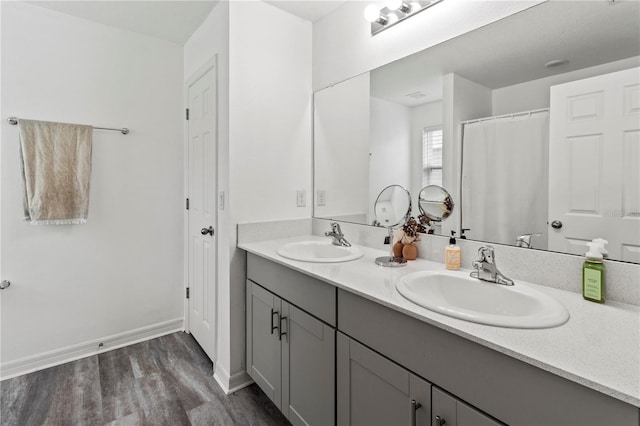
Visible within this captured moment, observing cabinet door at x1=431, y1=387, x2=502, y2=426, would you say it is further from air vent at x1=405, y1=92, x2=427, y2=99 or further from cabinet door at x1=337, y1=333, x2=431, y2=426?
air vent at x1=405, y1=92, x2=427, y2=99

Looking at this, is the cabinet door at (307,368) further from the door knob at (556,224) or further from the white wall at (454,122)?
the door knob at (556,224)

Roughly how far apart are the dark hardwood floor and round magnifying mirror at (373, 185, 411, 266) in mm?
1146

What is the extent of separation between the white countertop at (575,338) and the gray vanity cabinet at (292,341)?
270mm

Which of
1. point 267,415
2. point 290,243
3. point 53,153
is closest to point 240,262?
point 290,243

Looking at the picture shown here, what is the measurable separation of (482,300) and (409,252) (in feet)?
1.41

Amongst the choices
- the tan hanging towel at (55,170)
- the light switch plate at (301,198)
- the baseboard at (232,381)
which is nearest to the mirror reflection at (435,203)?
the light switch plate at (301,198)

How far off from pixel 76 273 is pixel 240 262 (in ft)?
4.13

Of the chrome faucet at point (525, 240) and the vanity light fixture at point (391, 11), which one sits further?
the vanity light fixture at point (391, 11)

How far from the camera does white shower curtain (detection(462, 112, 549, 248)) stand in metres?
1.18

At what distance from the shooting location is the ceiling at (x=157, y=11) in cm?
196

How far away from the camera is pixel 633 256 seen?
0.98m

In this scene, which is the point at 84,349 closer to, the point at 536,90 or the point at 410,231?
the point at 410,231

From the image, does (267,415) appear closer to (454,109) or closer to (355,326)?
(355,326)

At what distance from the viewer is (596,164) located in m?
1.04
